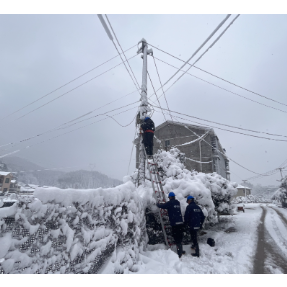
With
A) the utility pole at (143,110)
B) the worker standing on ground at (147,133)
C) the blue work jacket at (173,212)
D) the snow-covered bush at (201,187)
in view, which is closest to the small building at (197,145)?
the snow-covered bush at (201,187)

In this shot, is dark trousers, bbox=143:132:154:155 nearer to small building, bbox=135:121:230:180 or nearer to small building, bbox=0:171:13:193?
small building, bbox=135:121:230:180

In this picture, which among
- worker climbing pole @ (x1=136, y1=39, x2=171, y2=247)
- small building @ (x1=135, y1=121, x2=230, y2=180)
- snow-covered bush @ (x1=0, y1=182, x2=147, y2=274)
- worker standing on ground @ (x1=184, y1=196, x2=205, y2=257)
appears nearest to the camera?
snow-covered bush @ (x1=0, y1=182, x2=147, y2=274)

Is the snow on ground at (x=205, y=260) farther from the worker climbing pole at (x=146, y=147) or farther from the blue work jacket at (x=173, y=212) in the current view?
the worker climbing pole at (x=146, y=147)

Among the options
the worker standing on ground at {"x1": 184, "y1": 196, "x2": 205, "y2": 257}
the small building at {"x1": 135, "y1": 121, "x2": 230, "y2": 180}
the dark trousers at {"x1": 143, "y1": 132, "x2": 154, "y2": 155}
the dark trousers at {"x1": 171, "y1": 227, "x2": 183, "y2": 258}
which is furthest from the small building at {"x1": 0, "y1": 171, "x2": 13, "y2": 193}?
the worker standing on ground at {"x1": 184, "y1": 196, "x2": 205, "y2": 257}

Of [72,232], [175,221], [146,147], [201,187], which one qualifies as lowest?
A: [175,221]

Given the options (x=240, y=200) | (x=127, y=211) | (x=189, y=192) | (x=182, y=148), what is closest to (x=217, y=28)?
(x=189, y=192)

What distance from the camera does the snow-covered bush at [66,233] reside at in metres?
1.93

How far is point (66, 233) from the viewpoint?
8.16ft

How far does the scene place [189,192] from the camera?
6.22m

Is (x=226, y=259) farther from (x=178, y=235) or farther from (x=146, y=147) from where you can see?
(x=146, y=147)

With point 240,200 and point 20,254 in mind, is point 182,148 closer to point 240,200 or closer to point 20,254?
point 20,254

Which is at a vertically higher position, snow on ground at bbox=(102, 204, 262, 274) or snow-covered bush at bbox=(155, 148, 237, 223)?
snow-covered bush at bbox=(155, 148, 237, 223)

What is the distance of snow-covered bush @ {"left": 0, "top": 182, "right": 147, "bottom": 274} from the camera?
193 cm

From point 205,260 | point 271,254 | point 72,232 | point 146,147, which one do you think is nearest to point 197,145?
point 146,147
